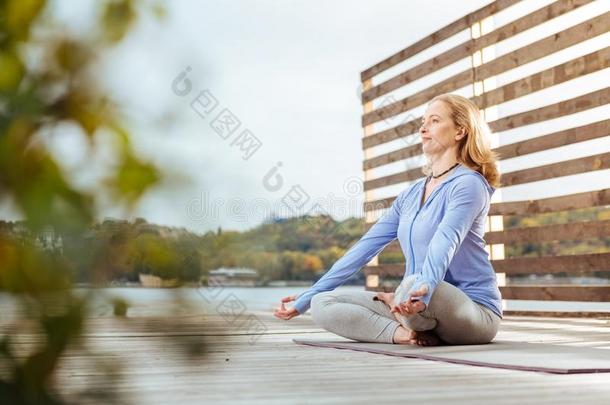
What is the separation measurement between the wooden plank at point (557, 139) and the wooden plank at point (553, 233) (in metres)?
0.40

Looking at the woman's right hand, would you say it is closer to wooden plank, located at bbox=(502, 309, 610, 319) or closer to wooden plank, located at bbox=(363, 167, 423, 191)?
wooden plank, located at bbox=(502, 309, 610, 319)

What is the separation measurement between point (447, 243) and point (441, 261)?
0.22 feet

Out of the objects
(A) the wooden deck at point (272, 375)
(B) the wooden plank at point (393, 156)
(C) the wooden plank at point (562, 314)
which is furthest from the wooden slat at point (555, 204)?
(A) the wooden deck at point (272, 375)

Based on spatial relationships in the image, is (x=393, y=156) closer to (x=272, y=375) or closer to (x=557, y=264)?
(x=557, y=264)

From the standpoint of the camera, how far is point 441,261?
2.42 metres

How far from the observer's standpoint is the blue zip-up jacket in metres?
2.46

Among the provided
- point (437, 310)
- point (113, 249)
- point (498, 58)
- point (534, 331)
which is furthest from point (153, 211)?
point (498, 58)

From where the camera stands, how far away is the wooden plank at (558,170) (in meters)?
4.19

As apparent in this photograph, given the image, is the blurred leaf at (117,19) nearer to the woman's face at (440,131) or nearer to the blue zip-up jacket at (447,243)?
the blue zip-up jacket at (447,243)

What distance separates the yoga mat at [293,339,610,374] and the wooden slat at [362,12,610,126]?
214 cm

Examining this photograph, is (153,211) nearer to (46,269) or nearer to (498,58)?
(46,269)

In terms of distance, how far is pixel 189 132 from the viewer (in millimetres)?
349

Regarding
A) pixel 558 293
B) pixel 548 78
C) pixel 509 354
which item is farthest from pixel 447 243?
pixel 548 78

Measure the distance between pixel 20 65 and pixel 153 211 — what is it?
87mm
